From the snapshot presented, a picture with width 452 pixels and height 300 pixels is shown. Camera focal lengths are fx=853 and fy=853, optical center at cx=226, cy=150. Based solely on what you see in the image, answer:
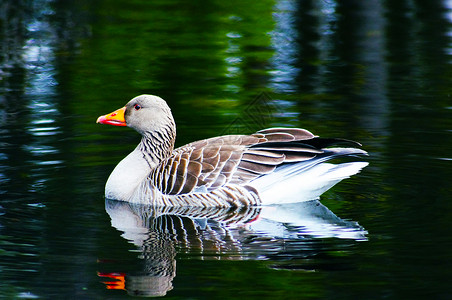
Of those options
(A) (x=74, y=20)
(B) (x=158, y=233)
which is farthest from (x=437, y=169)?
(A) (x=74, y=20)

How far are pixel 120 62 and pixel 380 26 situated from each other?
739 centimetres

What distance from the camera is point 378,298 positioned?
772 cm

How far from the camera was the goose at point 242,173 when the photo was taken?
10.8m

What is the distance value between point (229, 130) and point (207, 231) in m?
4.61

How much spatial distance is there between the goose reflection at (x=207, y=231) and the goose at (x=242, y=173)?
5.7 inches

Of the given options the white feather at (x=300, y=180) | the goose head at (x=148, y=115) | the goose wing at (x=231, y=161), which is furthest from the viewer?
the goose head at (x=148, y=115)

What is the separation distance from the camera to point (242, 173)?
436 inches

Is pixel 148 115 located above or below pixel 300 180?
above

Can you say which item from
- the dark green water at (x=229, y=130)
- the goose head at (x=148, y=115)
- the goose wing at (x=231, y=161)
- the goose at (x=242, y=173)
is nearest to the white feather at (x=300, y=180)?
the goose at (x=242, y=173)

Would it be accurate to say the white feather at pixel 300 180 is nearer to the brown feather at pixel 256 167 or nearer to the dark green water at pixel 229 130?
the brown feather at pixel 256 167

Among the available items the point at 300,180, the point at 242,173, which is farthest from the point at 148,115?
the point at 300,180

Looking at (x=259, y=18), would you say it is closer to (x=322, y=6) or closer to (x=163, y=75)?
(x=322, y=6)

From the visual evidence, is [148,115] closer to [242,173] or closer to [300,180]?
[242,173]

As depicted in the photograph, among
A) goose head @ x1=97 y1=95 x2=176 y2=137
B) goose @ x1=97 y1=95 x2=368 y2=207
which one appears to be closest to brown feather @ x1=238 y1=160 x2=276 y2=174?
goose @ x1=97 y1=95 x2=368 y2=207
